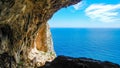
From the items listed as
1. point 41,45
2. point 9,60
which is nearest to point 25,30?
point 9,60

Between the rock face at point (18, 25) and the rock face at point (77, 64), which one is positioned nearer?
the rock face at point (77, 64)

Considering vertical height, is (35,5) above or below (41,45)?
above

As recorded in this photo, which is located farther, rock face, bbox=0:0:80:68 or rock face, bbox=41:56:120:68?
rock face, bbox=0:0:80:68

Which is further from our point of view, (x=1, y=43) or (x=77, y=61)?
(x=1, y=43)

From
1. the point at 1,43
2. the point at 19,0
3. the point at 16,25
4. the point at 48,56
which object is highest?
the point at 19,0

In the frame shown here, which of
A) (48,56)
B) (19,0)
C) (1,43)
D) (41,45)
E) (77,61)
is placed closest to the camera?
(77,61)

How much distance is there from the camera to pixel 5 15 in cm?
2283

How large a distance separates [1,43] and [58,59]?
64.2 feet

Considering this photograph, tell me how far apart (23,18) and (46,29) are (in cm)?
2442

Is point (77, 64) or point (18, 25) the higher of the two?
point (18, 25)

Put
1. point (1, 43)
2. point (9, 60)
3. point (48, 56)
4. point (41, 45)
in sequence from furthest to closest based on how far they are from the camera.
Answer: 1. point (41, 45)
2. point (48, 56)
3. point (9, 60)
4. point (1, 43)

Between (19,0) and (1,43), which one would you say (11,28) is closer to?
(1,43)

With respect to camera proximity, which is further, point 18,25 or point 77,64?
point 18,25

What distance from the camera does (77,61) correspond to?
8375 millimetres
